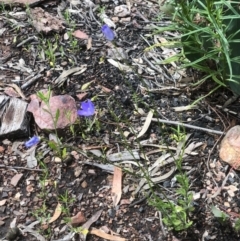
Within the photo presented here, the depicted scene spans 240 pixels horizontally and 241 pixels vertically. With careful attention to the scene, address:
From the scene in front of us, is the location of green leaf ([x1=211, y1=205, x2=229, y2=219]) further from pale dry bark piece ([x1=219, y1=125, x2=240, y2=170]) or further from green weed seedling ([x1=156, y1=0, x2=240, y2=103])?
green weed seedling ([x1=156, y1=0, x2=240, y2=103])

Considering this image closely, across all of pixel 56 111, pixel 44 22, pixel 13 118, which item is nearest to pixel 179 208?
pixel 56 111

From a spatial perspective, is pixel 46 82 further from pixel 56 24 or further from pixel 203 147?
pixel 203 147

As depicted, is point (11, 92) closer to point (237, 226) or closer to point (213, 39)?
point (213, 39)

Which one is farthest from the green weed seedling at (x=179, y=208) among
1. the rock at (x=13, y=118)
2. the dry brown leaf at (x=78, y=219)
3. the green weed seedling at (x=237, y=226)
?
the rock at (x=13, y=118)

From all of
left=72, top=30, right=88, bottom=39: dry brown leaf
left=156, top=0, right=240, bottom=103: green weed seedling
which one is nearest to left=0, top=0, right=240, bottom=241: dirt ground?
left=72, top=30, right=88, bottom=39: dry brown leaf

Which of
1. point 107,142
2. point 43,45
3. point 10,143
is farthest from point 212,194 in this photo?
point 43,45

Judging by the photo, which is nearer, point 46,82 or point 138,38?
point 46,82
